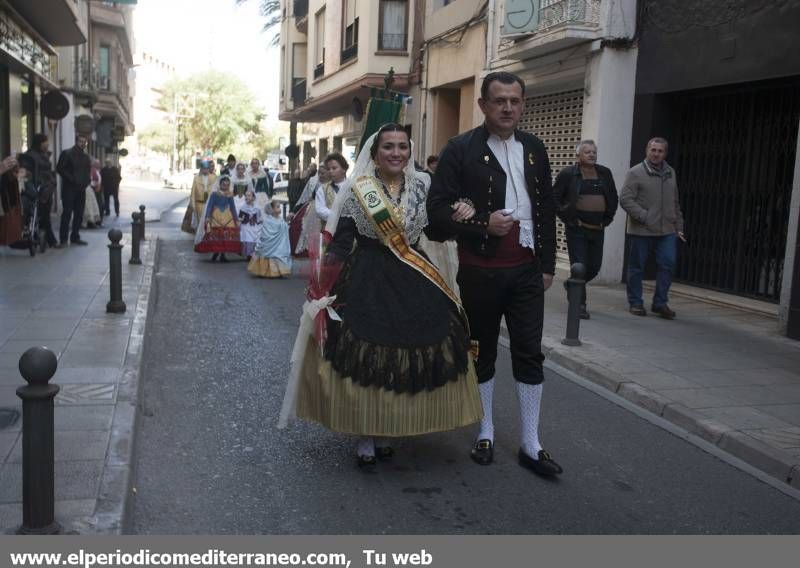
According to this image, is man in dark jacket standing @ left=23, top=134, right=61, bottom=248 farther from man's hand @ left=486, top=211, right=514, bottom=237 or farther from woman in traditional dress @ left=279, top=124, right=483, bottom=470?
man's hand @ left=486, top=211, right=514, bottom=237

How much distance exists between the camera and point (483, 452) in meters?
4.81

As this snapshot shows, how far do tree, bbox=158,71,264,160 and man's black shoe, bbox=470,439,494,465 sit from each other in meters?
72.2

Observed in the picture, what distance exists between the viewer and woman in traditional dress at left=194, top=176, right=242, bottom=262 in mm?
14664

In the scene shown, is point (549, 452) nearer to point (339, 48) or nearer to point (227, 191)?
point (227, 191)

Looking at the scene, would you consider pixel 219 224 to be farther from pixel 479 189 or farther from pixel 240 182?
pixel 479 189

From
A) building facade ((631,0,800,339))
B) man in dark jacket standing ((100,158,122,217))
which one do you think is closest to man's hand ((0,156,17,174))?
building facade ((631,0,800,339))

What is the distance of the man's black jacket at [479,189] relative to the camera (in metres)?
4.48

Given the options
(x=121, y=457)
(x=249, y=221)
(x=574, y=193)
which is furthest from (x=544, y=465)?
(x=249, y=221)

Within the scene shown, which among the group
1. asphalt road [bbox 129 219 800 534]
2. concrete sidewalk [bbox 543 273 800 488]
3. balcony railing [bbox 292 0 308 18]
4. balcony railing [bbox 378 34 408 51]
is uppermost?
balcony railing [bbox 292 0 308 18]

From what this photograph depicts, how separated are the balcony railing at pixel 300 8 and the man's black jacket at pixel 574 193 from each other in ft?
82.5

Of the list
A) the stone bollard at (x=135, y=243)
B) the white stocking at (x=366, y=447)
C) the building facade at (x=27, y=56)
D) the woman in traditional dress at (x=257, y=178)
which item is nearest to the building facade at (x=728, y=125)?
the white stocking at (x=366, y=447)

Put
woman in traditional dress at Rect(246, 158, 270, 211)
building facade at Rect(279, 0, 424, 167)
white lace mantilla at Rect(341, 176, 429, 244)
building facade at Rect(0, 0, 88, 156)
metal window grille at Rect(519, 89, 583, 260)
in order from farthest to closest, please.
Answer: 1. building facade at Rect(279, 0, 424, 167)
2. building facade at Rect(0, 0, 88, 156)
3. woman in traditional dress at Rect(246, 158, 270, 211)
4. metal window grille at Rect(519, 89, 583, 260)
5. white lace mantilla at Rect(341, 176, 429, 244)

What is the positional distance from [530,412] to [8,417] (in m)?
3.05
